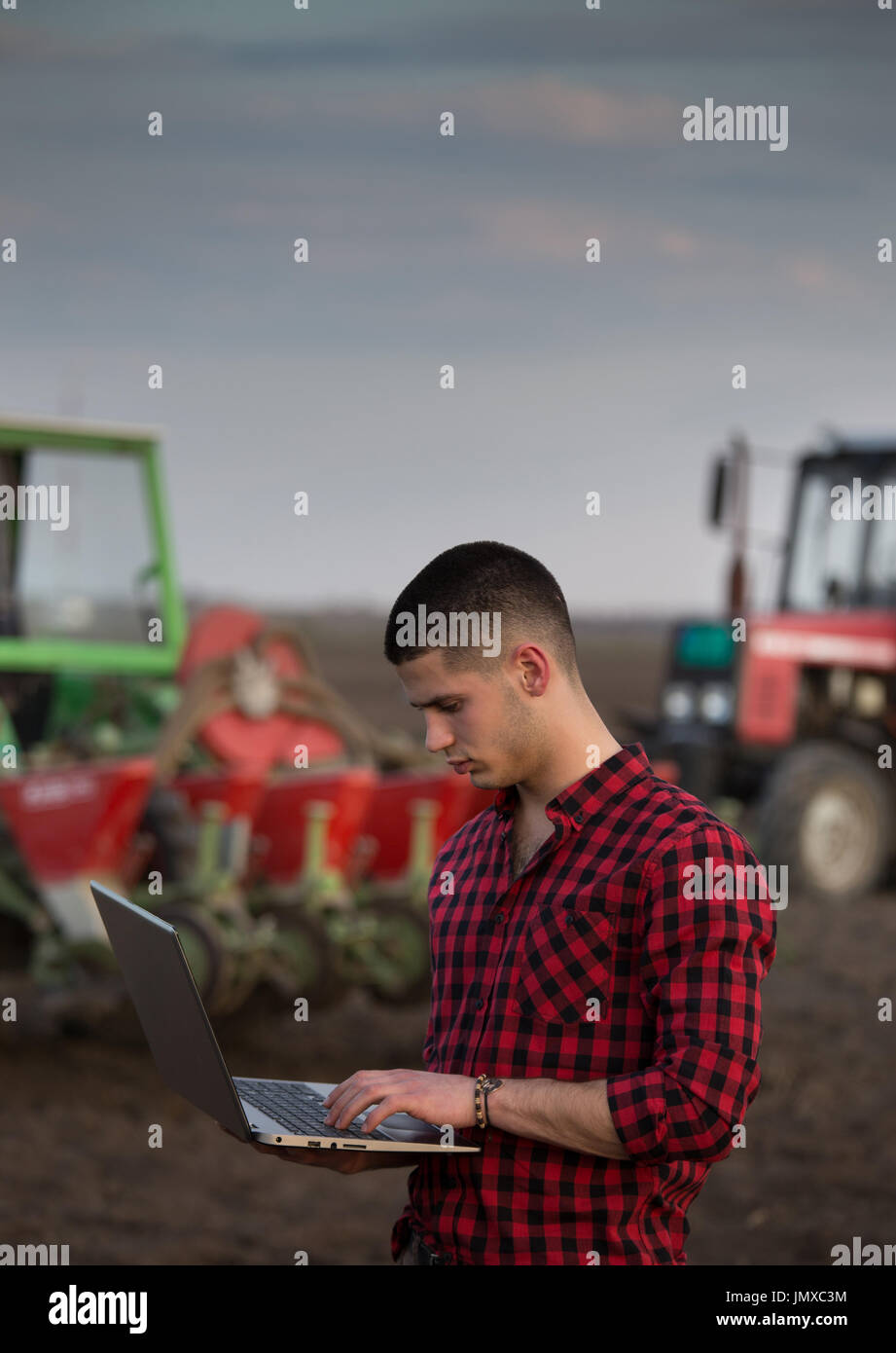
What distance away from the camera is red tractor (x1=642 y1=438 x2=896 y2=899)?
33.0ft

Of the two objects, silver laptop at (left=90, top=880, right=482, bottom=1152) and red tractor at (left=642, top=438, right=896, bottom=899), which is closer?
silver laptop at (left=90, top=880, right=482, bottom=1152)

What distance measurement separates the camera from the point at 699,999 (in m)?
1.72

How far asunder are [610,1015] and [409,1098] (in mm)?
247

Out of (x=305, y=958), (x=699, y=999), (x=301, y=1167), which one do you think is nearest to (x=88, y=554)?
(x=305, y=958)

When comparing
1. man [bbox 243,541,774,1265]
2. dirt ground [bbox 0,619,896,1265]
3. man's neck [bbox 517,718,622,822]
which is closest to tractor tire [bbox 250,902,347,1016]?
dirt ground [bbox 0,619,896,1265]

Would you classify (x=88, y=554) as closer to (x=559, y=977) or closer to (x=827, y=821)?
(x=827, y=821)

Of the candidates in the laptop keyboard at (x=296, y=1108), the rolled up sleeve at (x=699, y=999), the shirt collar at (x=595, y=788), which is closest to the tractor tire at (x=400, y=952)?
the laptop keyboard at (x=296, y=1108)

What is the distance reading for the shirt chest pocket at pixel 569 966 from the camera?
1837 millimetres

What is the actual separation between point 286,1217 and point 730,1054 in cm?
370

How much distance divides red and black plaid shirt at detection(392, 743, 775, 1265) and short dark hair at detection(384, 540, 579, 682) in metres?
0.18

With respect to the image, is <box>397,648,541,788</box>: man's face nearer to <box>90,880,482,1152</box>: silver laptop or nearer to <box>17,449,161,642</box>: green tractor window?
<box>90,880,482,1152</box>: silver laptop
